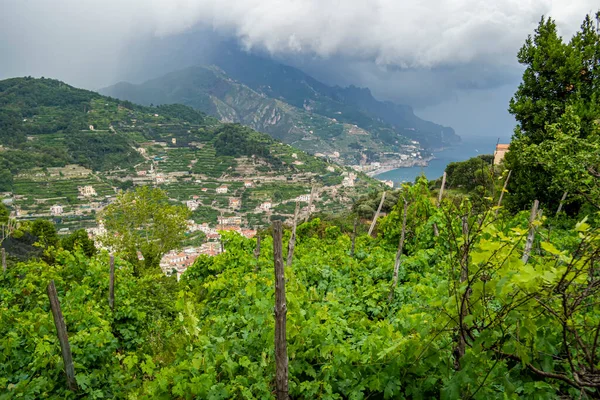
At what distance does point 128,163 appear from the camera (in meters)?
64.7

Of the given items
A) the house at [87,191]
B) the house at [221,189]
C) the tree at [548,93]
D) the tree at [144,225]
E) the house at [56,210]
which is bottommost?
the house at [56,210]

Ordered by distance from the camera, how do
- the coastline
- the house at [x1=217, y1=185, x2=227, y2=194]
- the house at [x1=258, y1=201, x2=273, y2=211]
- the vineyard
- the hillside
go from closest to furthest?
1. the vineyard
2. the hillside
3. the house at [x1=258, y1=201, x2=273, y2=211]
4. the house at [x1=217, y1=185, x2=227, y2=194]
5. the coastline

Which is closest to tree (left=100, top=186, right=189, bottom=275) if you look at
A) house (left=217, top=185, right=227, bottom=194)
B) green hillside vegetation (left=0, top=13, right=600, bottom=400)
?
green hillside vegetation (left=0, top=13, right=600, bottom=400)

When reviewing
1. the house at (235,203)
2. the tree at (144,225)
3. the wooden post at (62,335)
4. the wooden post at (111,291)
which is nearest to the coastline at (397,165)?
the house at (235,203)

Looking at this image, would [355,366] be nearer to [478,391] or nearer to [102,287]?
[478,391]

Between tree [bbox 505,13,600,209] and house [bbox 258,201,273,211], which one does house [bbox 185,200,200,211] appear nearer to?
house [bbox 258,201,273,211]

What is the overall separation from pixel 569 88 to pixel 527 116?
1.23 metres

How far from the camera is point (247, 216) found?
49781 millimetres

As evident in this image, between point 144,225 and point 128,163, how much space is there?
54.7 meters

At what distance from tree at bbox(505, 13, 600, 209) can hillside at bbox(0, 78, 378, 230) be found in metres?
39.0

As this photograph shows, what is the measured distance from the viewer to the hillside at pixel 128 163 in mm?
48875

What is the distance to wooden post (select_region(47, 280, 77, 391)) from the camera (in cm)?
327

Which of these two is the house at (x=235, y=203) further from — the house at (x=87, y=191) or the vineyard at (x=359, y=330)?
the vineyard at (x=359, y=330)

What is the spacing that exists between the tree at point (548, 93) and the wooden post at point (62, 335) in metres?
10.3
